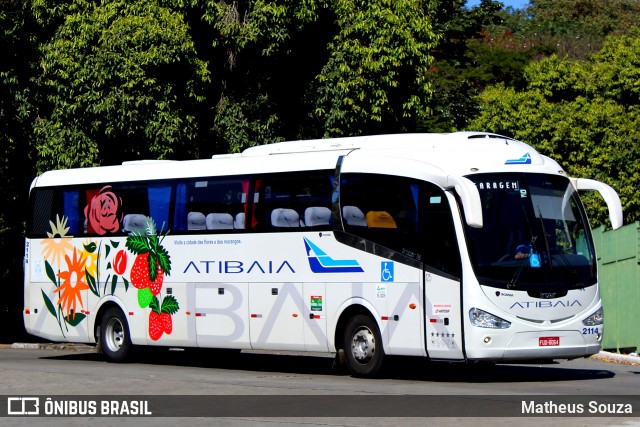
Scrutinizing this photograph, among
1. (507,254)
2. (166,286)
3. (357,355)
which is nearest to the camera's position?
(507,254)

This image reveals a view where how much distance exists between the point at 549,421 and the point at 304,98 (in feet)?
57.5

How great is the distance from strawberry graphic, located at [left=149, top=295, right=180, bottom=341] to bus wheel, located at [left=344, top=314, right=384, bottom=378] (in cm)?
408

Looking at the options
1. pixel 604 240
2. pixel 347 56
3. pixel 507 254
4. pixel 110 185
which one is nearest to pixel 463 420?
pixel 507 254

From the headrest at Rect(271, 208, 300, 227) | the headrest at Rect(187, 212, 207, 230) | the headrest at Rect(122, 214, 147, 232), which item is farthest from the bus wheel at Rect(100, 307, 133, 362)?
the headrest at Rect(271, 208, 300, 227)

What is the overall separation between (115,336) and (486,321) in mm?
8569

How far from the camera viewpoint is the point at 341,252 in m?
18.3

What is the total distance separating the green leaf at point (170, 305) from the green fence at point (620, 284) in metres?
8.46

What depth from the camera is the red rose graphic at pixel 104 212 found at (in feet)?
72.7

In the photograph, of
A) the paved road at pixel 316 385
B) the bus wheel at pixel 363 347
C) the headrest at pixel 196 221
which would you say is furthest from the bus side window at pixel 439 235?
the headrest at pixel 196 221

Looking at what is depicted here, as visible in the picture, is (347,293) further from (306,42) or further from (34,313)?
(306,42)

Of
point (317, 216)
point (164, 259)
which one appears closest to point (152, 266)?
point (164, 259)

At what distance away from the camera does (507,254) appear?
16.6m

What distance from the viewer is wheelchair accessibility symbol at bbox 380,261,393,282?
694 inches

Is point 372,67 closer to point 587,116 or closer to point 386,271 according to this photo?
point 386,271
